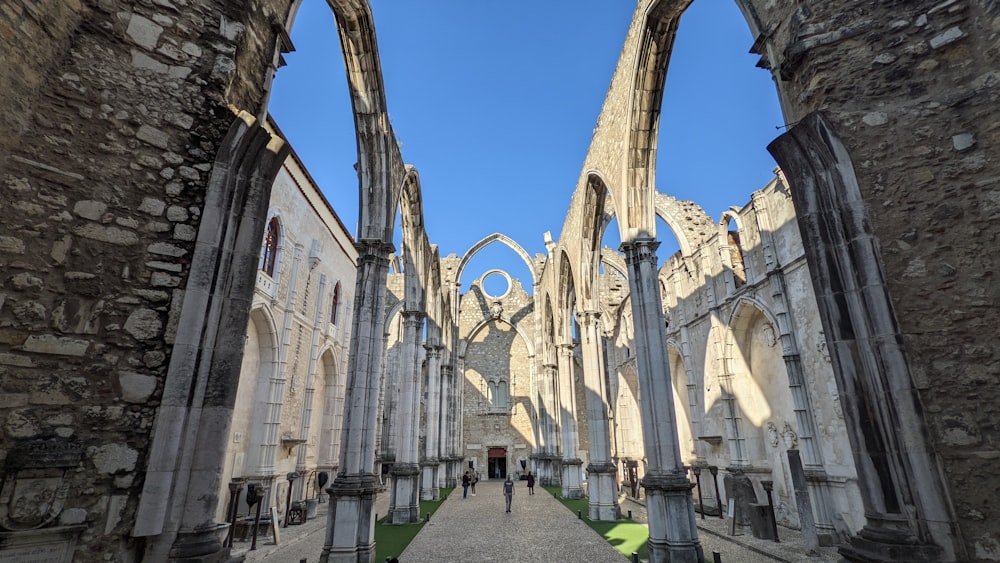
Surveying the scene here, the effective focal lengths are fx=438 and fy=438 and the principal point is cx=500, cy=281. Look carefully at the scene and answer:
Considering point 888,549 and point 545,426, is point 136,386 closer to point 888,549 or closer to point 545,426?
point 888,549

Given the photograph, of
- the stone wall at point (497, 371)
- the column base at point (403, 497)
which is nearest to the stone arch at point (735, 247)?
the column base at point (403, 497)

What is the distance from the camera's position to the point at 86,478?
290 cm

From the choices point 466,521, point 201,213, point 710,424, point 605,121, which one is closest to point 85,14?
point 201,213

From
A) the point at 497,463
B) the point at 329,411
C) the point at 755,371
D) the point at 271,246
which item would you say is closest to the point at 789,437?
the point at 755,371

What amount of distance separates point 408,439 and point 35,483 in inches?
436

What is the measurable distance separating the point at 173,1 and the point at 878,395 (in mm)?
6812

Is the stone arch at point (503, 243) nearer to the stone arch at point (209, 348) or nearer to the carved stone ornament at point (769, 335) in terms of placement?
the carved stone ornament at point (769, 335)

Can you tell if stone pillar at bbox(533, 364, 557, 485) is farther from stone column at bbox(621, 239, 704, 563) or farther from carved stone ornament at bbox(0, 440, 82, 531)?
carved stone ornament at bbox(0, 440, 82, 531)

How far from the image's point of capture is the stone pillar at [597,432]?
472 inches

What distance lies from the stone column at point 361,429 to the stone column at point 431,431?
31.5 ft

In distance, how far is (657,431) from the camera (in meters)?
8.09

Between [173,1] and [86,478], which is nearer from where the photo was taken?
[86,478]

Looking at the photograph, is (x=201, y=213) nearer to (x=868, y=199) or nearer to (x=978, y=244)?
(x=868, y=199)

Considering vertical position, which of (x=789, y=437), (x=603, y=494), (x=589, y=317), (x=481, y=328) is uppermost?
(x=481, y=328)
